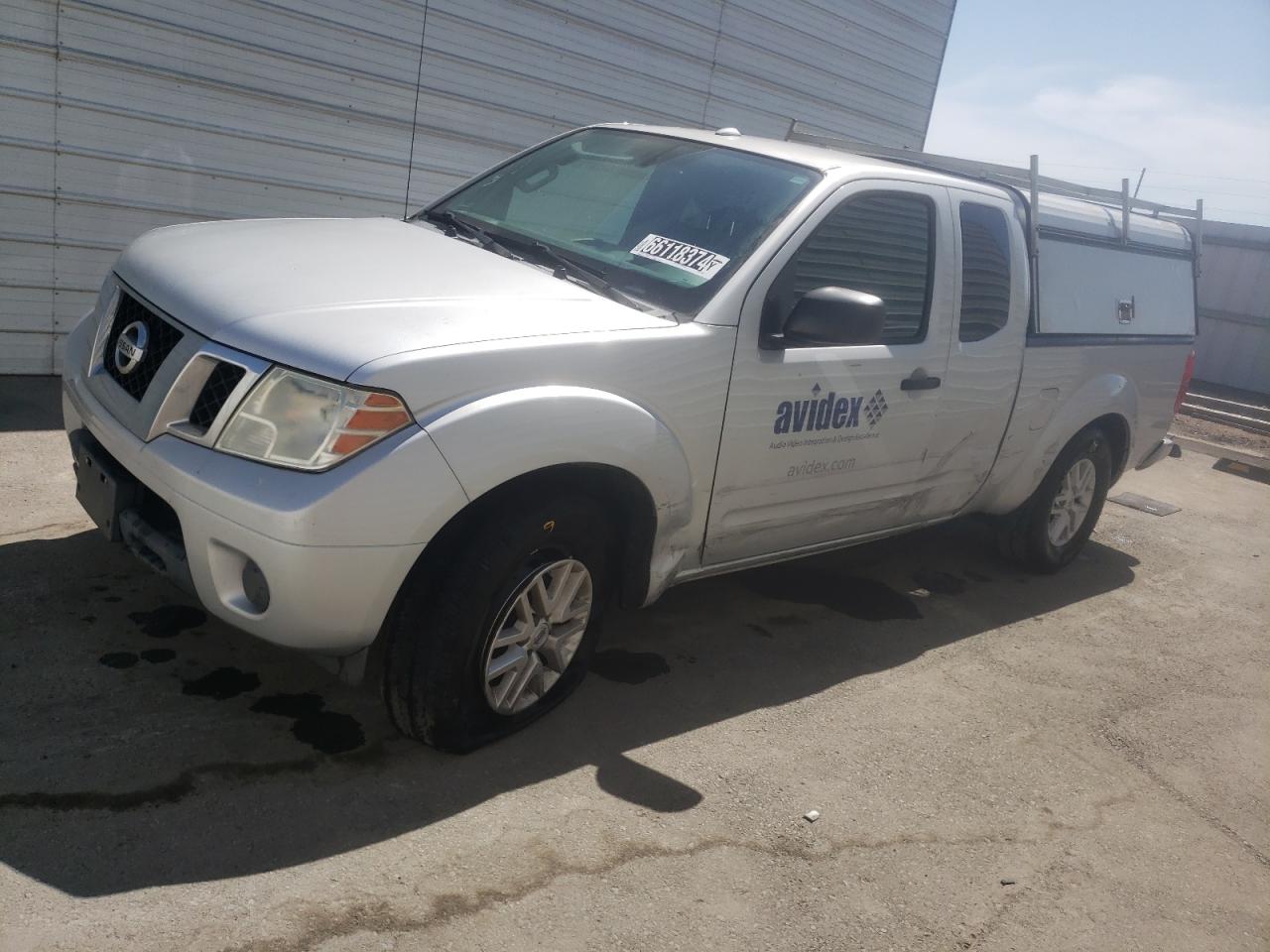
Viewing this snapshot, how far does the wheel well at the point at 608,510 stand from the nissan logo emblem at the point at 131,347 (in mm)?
1016

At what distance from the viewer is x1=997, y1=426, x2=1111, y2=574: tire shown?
5836 millimetres

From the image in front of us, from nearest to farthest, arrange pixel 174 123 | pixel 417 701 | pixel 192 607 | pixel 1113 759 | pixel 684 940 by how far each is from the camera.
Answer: pixel 684 940 < pixel 417 701 < pixel 192 607 < pixel 1113 759 < pixel 174 123

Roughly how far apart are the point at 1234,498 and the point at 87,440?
341 inches

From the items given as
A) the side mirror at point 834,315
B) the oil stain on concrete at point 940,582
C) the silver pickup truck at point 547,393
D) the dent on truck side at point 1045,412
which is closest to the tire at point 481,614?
the silver pickup truck at point 547,393

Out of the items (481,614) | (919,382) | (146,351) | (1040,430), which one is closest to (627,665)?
(481,614)

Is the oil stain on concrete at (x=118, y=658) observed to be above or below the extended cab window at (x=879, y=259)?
below

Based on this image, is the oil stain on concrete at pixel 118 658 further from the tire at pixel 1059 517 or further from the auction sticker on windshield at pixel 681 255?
the tire at pixel 1059 517

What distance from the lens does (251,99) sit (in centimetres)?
680

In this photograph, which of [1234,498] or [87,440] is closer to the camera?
[87,440]

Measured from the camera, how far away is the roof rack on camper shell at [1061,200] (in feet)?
17.0

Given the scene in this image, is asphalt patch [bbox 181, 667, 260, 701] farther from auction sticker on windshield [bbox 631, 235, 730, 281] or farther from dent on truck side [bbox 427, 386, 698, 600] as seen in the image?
auction sticker on windshield [bbox 631, 235, 730, 281]

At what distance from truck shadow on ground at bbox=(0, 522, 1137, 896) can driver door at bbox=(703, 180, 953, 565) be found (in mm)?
527

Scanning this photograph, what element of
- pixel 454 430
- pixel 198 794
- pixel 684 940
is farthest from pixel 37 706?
pixel 684 940

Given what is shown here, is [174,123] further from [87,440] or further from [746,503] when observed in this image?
[746,503]
